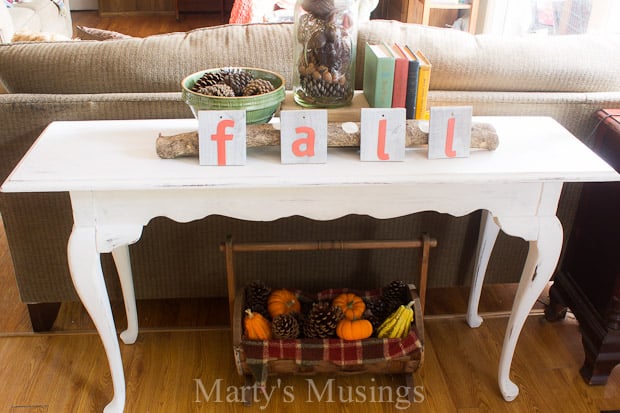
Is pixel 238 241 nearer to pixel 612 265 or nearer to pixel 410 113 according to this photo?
pixel 410 113

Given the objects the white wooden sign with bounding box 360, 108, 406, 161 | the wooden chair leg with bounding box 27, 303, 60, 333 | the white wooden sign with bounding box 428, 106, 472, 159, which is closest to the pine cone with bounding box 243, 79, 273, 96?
the white wooden sign with bounding box 360, 108, 406, 161

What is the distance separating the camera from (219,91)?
122 cm

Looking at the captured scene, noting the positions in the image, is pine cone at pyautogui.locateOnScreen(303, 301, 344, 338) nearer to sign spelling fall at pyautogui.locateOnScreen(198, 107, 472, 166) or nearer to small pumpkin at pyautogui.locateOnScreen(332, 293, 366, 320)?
small pumpkin at pyautogui.locateOnScreen(332, 293, 366, 320)

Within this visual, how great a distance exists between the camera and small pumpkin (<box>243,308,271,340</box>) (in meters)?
1.48

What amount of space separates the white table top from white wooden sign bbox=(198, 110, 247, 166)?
0.07 ft

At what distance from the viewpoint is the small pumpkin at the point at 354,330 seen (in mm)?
1489

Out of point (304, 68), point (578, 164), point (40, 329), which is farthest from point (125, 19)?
point (578, 164)

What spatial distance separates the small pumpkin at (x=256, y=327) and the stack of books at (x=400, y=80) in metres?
0.60

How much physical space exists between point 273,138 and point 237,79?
186 mm

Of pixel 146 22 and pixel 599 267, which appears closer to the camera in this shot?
pixel 599 267

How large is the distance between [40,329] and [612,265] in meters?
1.57

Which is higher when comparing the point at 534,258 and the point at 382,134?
the point at 382,134

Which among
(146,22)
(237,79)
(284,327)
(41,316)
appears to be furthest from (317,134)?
(146,22)

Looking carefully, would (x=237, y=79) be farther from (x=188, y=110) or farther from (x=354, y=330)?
(x=354, y=330)
